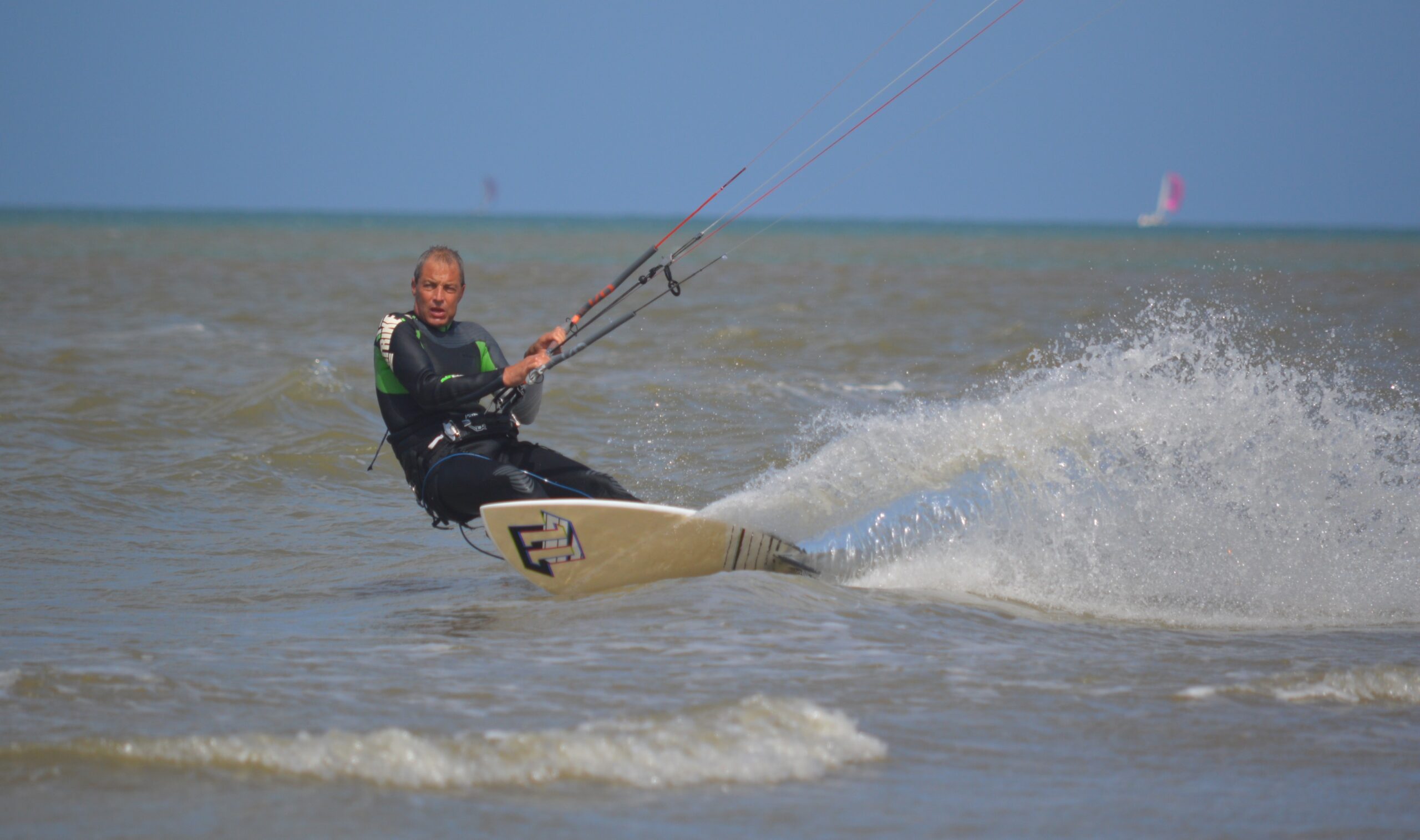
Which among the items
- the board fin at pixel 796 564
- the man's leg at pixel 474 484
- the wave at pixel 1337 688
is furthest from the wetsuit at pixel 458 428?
the wave at pixel 1337 688

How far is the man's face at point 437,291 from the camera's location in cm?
514

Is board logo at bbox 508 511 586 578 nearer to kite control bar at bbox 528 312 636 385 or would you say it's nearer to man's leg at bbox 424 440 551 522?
man's leg at bbox 424 440 551 522

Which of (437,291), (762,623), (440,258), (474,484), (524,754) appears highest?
(440,258)

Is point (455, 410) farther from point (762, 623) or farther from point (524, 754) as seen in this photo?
point (524, 754)

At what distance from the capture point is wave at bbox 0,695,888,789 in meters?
3.11

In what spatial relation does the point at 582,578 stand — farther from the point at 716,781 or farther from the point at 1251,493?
the point at 1251,493

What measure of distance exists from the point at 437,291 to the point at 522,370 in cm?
57

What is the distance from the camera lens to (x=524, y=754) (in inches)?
126

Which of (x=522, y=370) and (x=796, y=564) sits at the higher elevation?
(x=522, y=370)

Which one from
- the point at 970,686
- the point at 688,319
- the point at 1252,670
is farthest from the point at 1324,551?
the point at 688,319

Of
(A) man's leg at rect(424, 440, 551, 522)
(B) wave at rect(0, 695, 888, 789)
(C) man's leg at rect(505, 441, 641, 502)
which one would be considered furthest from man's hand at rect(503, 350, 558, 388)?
(B) wave at rect(0, 695, 888, 789)

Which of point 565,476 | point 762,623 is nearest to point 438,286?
point 565,476

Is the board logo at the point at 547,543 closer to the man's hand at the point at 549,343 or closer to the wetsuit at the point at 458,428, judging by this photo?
the wetsuit at the point at 458,428

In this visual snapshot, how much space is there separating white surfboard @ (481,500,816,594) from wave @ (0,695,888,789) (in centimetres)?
161
